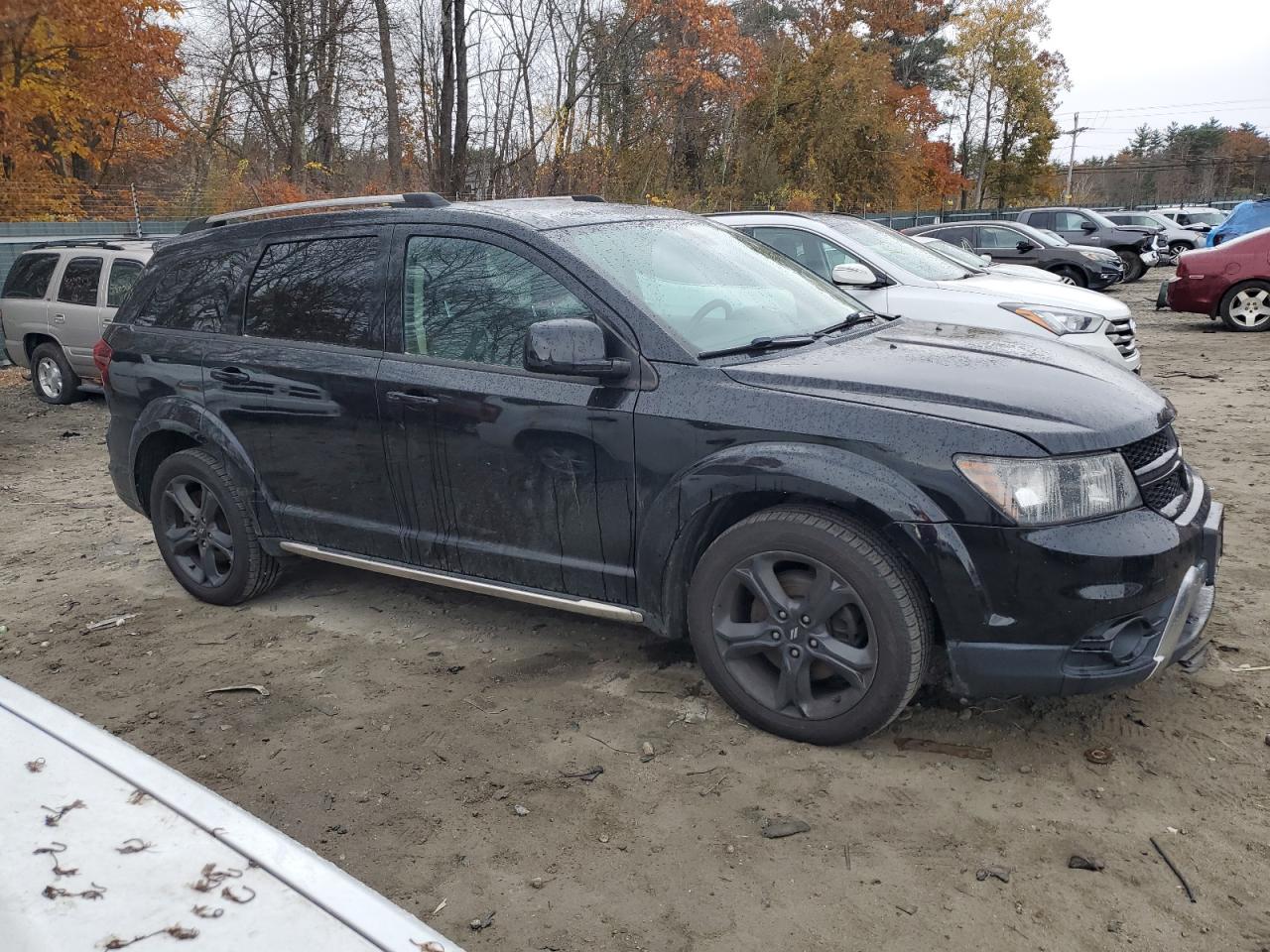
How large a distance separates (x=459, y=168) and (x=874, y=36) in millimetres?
31928

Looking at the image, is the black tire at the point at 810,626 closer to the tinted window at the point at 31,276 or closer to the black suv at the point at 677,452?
the black suv at the point at 677,452

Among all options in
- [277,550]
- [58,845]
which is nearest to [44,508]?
[277,550]

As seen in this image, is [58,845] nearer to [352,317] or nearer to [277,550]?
[352,317]

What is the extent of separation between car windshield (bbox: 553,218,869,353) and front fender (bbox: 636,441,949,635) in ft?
1.62

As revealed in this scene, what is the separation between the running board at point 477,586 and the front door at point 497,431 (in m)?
0.03

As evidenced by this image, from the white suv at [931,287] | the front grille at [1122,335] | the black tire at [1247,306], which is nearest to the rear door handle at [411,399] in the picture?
the white suv at [931,287]

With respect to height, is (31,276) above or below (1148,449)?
above

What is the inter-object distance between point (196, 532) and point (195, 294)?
111 centimetres

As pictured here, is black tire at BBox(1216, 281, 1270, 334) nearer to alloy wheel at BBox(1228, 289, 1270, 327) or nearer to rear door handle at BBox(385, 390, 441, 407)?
alloy wheel at BBox(1228, 289, 1270, 327)

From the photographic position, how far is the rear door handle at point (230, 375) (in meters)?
4.43

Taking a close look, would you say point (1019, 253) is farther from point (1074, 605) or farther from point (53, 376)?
point (1074, 605)

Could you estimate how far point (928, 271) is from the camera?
8.26 metres

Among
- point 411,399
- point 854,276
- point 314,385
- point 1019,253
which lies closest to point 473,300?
point 411,399

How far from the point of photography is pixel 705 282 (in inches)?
155
